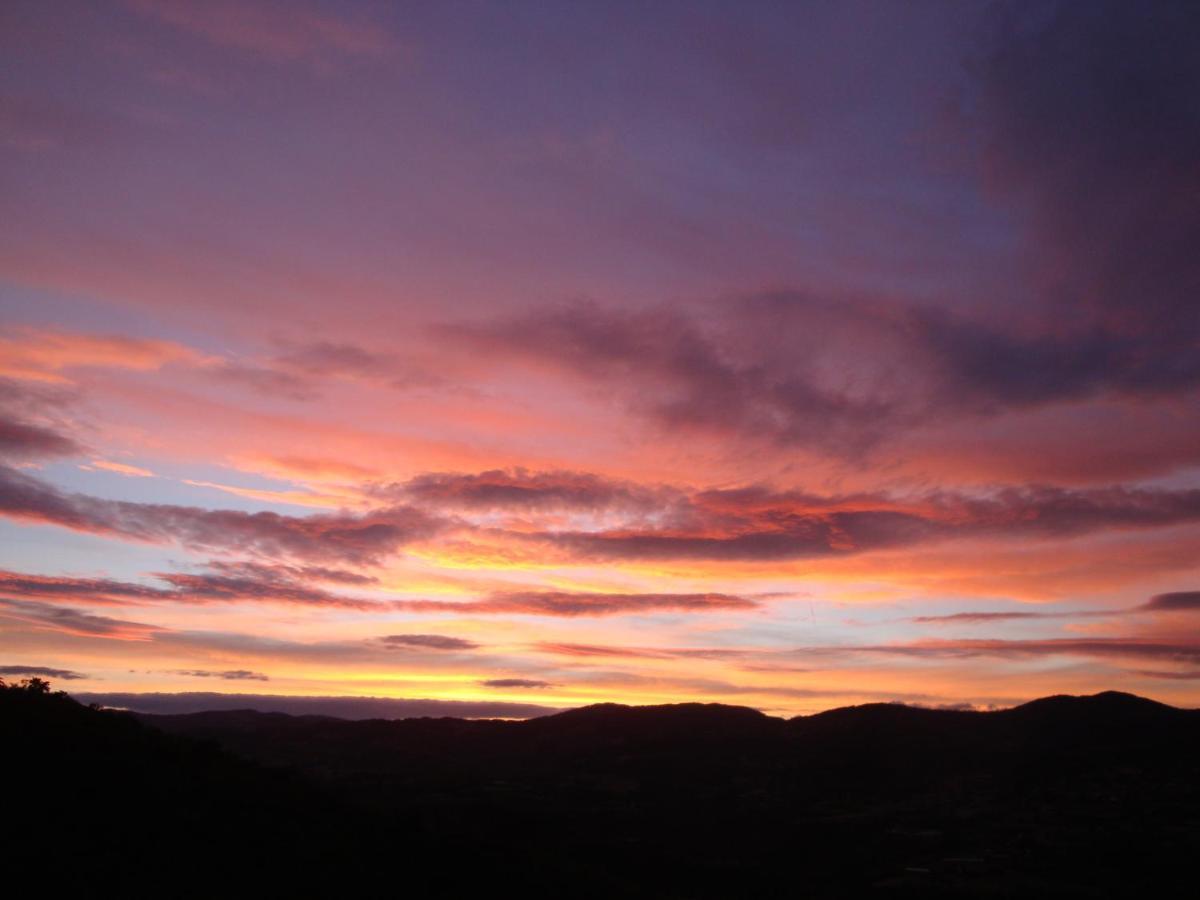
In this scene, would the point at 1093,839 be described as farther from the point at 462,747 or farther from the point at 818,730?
the point at 462,747

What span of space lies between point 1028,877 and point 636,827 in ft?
121

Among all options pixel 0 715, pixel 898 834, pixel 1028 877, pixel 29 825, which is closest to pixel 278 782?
pixel 0 715

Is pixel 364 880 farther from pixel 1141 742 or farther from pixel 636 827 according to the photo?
pixel 1141 742

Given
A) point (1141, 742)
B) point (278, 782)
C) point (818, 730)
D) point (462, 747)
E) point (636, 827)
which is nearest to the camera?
point (278, 782)

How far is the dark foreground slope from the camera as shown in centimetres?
2428

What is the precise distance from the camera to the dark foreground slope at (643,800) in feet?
79.7

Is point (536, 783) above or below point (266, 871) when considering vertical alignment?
below

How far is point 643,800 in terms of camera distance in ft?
310

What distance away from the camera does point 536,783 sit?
105 metres

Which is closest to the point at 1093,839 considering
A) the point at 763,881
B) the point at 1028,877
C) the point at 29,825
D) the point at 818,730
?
the point at 1028,877

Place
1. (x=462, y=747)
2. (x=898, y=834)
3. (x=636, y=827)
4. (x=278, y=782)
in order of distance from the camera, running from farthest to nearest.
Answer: (x=462, y=747) → (x=636, y=827) → (x=898, y=834) → (x=278, y=782)

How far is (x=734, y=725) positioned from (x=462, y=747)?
153 feet

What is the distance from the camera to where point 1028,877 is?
177ft

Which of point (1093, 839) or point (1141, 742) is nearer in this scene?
point (1093, 839)
